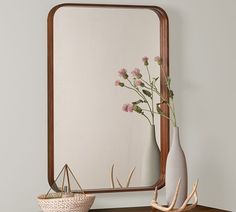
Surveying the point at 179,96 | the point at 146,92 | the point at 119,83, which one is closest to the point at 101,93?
the point at 119,83

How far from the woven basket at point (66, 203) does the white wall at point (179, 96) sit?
250 millimetres

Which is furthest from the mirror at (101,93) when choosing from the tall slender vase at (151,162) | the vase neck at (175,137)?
the vase neck at (175,137)

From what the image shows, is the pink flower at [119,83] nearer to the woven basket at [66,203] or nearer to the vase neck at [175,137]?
the vase neck at [175,137]

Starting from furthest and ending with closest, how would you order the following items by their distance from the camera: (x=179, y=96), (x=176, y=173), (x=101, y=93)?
1. (x=179, y=96)
2. (x=101, y=93)
3. (x=176, y=173)

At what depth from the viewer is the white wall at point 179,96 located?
9.68 feet

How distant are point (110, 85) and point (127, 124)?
0.20 m

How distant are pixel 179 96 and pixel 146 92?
0.19 m

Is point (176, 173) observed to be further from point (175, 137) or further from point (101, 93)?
point (101, 93)

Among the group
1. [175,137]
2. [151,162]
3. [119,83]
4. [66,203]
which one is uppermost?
[119,83]

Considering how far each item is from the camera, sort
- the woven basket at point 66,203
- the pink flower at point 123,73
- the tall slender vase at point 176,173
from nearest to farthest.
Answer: the woven basket at point 66,203 < the tall slender vase at point 176,173 < the pink flower at point 123,73

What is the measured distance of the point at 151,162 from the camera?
313 centimetres
